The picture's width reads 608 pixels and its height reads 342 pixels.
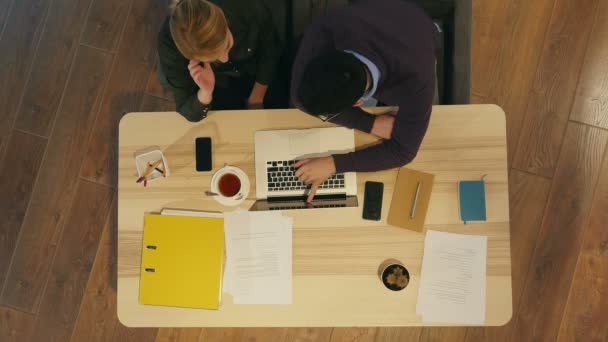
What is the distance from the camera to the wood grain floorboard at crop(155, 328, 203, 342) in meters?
1.91

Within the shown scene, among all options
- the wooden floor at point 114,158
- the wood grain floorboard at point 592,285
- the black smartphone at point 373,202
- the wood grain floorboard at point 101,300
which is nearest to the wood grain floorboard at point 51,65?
the wooden floor at point 114,158

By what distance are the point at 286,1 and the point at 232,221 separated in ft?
2.82

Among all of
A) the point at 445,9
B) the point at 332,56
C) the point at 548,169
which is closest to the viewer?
the point at 332,56

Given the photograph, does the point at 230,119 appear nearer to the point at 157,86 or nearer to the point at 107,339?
the point at 157,86

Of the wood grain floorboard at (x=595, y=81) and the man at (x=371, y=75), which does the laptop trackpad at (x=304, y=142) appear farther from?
the wood grain floorboard at (x=595, y=81)

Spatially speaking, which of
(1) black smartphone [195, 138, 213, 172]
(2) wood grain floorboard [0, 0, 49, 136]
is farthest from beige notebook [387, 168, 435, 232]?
(2) wood grain floorboard [0, 0, 49, 136]

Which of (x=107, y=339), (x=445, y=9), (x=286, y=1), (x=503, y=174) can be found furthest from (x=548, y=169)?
(x=107, y=339)

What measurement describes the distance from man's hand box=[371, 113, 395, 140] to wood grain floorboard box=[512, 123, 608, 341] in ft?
3.74

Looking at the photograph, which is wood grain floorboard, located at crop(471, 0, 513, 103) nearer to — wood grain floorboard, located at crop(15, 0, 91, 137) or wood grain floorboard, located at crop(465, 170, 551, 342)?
wood grain floorboard, located at crop(465, 170, 551, 342)

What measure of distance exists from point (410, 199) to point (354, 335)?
94 centimetres

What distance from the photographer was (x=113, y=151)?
2008 mm

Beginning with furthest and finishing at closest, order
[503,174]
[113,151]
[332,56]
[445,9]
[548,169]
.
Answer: [113,151] < [548,169] < [445,9] < [503,174] < [332,56]

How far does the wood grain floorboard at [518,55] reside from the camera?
75.9 inches

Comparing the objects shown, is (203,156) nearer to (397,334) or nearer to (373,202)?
(373,202)
